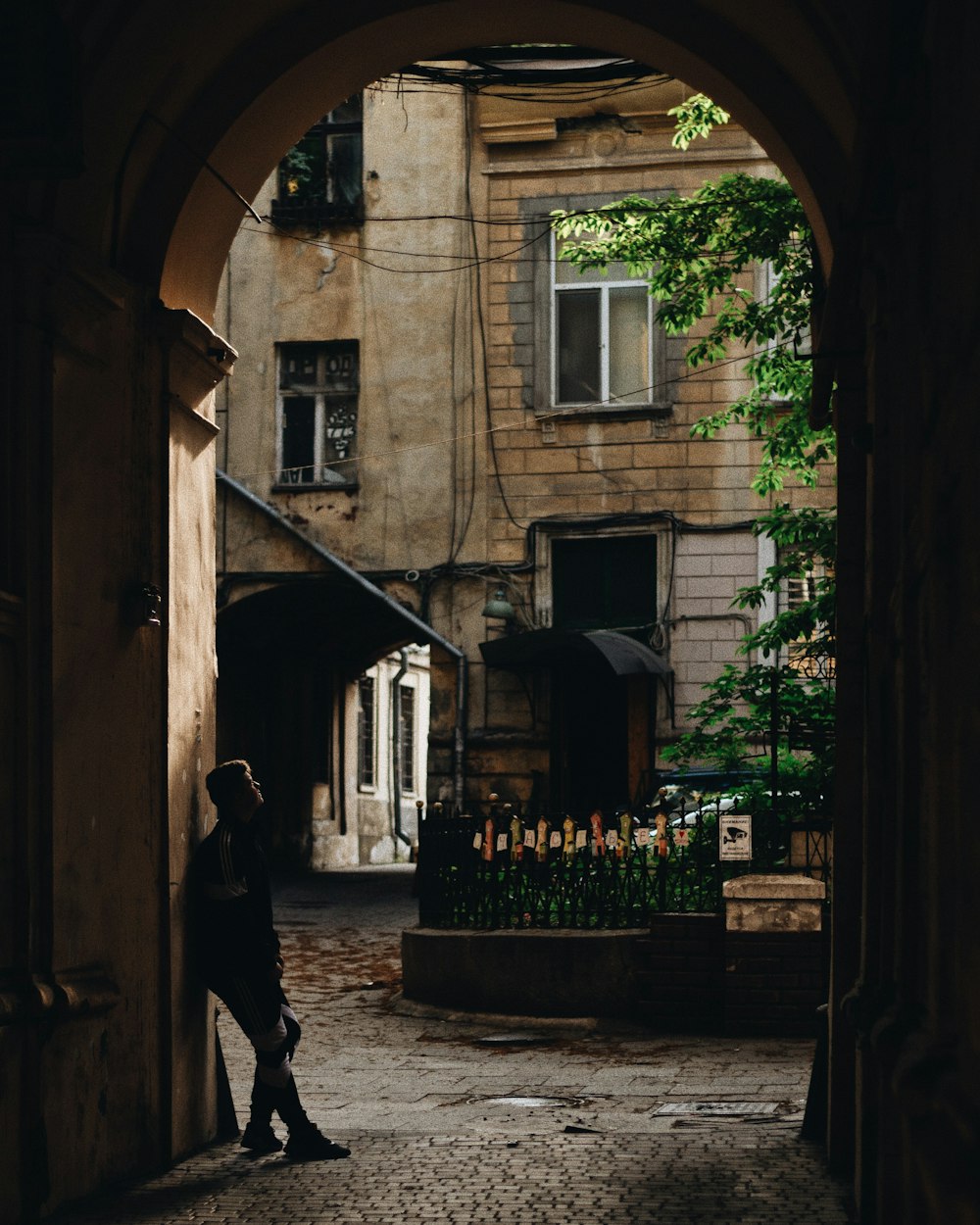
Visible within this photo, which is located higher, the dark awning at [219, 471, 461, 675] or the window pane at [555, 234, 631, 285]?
the window pane at [555, 234, 631, 285]

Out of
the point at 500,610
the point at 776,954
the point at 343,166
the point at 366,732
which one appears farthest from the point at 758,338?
the point at 366,732

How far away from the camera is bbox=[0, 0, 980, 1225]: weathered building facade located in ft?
16.8

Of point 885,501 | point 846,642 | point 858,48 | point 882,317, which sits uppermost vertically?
point 858,48

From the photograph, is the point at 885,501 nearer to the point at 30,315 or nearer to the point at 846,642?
the point at 846,642

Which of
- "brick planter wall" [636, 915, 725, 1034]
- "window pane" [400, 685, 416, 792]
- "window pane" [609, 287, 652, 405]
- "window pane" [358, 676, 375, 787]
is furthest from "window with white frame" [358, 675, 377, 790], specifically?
"brick planter wall" [636, 915, 725, 1034]

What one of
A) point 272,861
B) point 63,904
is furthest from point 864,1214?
point 272,861

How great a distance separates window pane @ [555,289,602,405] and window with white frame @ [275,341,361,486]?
8.98ft

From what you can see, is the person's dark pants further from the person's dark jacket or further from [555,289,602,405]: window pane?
[555,289,602,405]: window pane

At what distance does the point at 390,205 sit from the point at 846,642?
1641 centimetres

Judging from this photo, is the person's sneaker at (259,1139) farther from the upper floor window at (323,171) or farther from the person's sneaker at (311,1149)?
the upper floor window at (323,171)

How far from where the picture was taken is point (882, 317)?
6.40 m

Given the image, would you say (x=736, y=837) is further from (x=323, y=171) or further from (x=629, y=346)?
(x=323, y=171)

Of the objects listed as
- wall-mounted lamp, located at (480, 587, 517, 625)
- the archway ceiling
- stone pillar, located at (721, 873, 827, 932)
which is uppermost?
the archway ceiling

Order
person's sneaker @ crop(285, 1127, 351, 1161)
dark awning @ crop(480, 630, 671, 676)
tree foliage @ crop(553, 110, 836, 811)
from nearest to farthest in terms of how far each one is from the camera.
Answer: person's sneaker @ crop(285, 1127, 351, 1161)
tree foliage @ crop(553, 110, 836, 811)
dark awning @ crop(480, 630, 671, 676)
